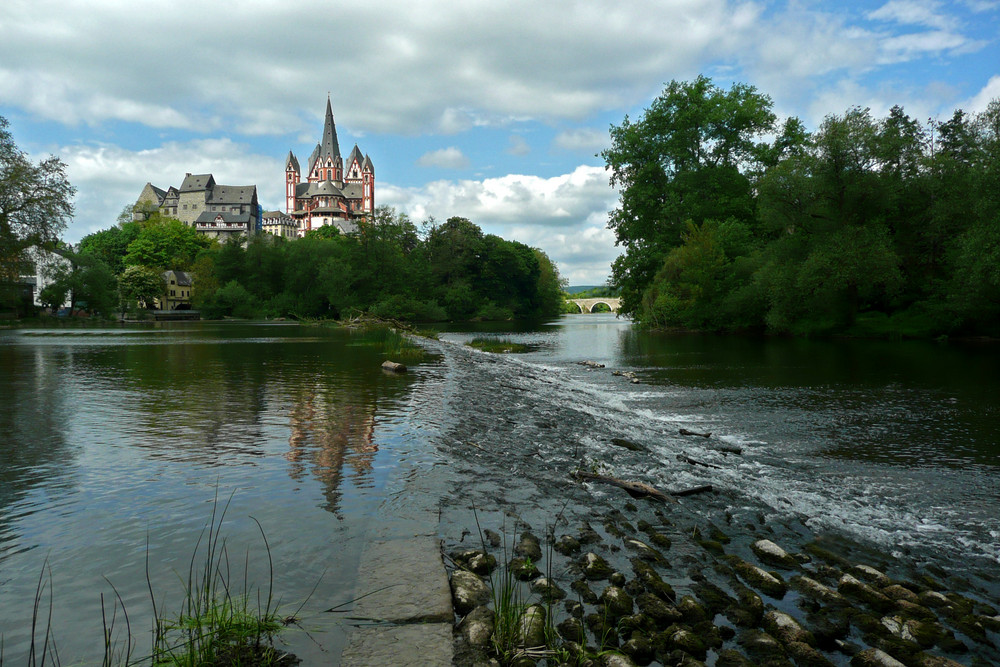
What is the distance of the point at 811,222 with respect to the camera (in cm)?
4338

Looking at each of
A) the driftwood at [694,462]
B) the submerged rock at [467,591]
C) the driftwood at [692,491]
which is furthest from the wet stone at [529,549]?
the driftwood at [694,462]

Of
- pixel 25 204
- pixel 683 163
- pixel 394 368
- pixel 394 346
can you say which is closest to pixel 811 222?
pixel 683 163

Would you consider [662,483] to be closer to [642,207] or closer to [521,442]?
[521,442]

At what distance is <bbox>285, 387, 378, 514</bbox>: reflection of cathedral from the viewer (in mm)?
8164

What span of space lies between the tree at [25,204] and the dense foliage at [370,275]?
39172 mm

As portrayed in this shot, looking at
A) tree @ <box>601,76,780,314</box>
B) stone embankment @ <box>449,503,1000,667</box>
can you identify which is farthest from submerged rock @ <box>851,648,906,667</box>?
tree @ <box>601,76,780,314</box>

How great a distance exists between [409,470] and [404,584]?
3896 millimetres

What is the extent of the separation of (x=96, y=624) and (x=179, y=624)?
0.65 metres

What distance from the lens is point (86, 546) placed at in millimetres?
5605

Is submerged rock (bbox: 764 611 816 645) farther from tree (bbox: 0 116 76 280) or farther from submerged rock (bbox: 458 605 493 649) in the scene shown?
tree (bbox: 0 116 76 280)

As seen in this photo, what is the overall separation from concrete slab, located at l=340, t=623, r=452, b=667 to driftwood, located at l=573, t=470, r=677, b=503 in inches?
168

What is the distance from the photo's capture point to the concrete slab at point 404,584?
4410mm

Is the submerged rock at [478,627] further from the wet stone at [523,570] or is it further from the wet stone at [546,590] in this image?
the wet stone at [523,570]

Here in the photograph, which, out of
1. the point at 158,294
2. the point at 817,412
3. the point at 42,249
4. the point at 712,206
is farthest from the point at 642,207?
the point at 158,294
